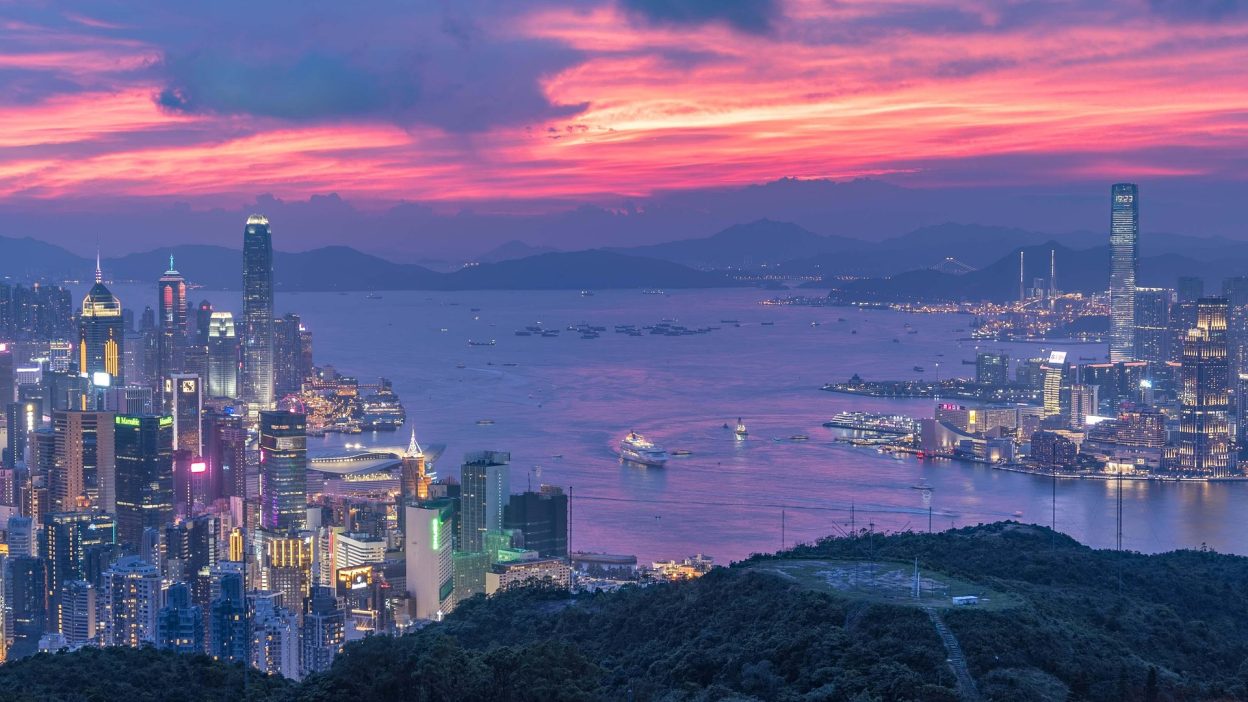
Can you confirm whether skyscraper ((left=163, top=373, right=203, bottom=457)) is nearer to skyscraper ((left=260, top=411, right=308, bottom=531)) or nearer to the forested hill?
skyscraper ((left=260, top=411, right=308, bottom=531))

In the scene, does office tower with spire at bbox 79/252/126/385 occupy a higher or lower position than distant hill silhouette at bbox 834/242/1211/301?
lower

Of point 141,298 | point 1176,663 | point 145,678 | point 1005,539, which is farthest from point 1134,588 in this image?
point 141,298

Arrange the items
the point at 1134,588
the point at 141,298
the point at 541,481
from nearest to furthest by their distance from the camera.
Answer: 1. the point at 1134,588
2. the point at 541,481
3. the point at 141,298

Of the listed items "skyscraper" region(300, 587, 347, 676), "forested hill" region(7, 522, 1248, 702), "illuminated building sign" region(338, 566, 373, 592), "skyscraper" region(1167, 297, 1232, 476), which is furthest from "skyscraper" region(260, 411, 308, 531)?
"skyscraper" region(1167, 297, 1232, 476)

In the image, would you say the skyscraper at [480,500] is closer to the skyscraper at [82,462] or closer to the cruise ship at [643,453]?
the cruise ship at [643,453]

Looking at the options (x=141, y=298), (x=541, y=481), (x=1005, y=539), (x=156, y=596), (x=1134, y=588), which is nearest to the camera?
(x=1134, y=588)

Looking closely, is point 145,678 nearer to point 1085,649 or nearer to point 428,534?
point 1085,649
